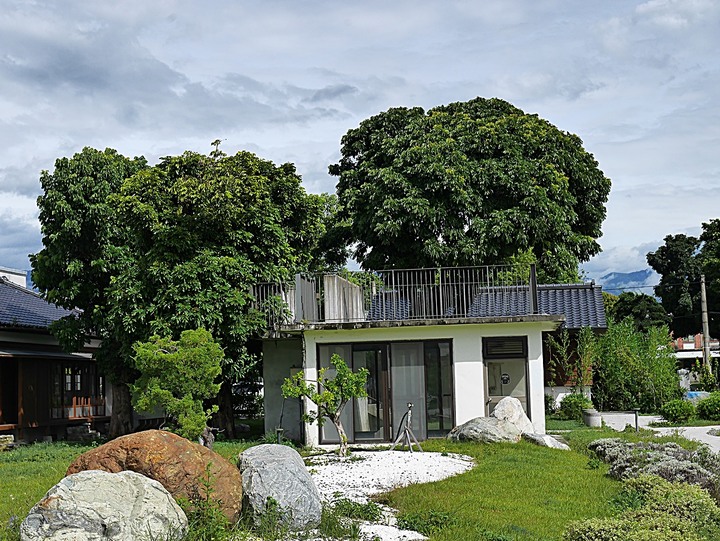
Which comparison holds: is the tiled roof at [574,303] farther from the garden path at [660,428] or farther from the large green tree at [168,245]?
the large green tree at [168,245]

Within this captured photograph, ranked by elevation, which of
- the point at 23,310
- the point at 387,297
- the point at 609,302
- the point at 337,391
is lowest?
the point at 337,391

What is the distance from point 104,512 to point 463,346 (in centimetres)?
1290

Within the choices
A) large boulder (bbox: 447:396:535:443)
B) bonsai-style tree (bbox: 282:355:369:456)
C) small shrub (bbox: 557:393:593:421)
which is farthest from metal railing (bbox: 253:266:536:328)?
small shrub (bbox: 557:393:593:421)

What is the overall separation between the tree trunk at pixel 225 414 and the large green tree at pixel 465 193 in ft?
23.3

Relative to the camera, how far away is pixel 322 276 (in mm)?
20750

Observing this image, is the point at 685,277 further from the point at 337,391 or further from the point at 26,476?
the point at 26,476

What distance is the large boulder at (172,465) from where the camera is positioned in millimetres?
9773

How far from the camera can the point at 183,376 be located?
16.1m

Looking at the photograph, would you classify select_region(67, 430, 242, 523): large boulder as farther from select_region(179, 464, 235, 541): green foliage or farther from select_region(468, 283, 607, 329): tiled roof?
select_region(468, 283, 607, 329): tiled roof

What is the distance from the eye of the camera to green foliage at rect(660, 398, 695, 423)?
76.2ft

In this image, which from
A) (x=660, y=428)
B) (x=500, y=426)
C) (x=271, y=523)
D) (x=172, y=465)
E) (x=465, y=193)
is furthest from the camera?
(x=465, y=193)

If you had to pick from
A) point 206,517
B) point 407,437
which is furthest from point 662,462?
point 206,517

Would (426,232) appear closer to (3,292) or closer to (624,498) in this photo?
(3,292)

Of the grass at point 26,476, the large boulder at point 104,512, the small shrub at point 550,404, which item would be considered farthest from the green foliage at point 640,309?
the large boulder at point 104,512
